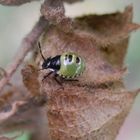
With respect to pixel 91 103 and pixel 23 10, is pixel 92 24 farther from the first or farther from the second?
pixel 23 10

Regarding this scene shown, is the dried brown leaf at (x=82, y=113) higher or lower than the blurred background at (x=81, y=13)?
lower

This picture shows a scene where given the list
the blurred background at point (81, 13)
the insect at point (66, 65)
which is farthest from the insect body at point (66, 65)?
the blurred background at point (81, 13)

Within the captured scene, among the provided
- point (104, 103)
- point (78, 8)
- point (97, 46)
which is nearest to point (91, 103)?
point (104, 103)

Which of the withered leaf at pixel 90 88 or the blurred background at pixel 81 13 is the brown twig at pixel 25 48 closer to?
the withered leaf at pixel 90 88

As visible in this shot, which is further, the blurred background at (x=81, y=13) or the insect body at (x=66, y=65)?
the blurred background at (x=81, y=13)

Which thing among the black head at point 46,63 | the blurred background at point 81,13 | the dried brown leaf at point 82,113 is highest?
the blurred background at point 81,13

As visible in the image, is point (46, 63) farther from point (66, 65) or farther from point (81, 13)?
point (81, 13)
